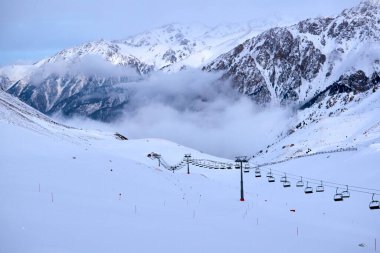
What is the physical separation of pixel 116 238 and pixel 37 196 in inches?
240

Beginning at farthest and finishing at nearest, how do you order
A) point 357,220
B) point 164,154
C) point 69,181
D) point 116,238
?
point 164,154 < point 357,220 < point 69,181 < point 116,238

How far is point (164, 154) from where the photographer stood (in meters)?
115

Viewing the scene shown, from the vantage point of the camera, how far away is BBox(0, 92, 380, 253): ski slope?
20.1 m

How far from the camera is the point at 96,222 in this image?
895 inches

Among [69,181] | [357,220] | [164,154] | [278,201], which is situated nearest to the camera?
[69,181]

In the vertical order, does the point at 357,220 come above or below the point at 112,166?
below

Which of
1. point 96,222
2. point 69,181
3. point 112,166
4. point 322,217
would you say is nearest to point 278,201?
point 322,217

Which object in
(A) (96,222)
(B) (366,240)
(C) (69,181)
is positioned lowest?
(B) (366,240)

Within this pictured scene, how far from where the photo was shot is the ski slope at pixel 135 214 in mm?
20078

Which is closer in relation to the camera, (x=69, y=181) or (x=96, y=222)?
(x=96, y=222)

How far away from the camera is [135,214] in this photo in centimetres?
2689

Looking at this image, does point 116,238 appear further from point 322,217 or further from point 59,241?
point 322,217

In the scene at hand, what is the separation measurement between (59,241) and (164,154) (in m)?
96.3

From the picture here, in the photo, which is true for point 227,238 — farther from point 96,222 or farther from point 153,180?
point 153,180
